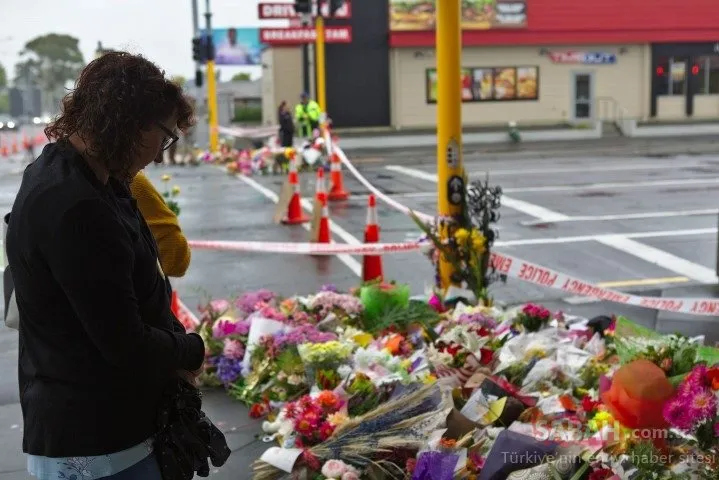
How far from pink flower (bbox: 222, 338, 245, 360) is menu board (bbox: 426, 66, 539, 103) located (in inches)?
1313

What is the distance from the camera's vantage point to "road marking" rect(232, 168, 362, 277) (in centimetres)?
1055

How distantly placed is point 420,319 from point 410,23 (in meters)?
32.8

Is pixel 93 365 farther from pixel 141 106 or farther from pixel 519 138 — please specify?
pixel 519 138

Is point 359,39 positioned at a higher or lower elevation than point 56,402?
higher

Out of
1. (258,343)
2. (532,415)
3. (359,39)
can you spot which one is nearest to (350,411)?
(532,415)

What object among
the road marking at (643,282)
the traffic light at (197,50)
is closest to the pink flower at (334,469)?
the road marking at (643,282)

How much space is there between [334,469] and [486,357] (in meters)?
1.46

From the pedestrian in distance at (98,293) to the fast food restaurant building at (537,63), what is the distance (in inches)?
1406

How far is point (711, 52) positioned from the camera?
125 feet

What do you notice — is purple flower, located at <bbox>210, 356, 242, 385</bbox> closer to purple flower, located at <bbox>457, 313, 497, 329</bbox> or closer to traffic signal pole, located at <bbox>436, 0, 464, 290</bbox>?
purple flower, located at <bbox>457, 313, 497, 329</bbox>

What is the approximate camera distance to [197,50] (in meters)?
31.6

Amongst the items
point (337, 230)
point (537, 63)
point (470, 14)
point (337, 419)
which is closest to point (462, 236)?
point (337, 419)

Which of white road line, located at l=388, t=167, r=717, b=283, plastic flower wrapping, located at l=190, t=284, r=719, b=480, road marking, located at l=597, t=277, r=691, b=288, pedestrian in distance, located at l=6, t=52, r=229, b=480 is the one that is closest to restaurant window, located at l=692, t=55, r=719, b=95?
white road line, located at l=388, t=167, r=717, b=283

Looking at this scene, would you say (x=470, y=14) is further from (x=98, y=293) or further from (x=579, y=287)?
(x=98, y=293)
